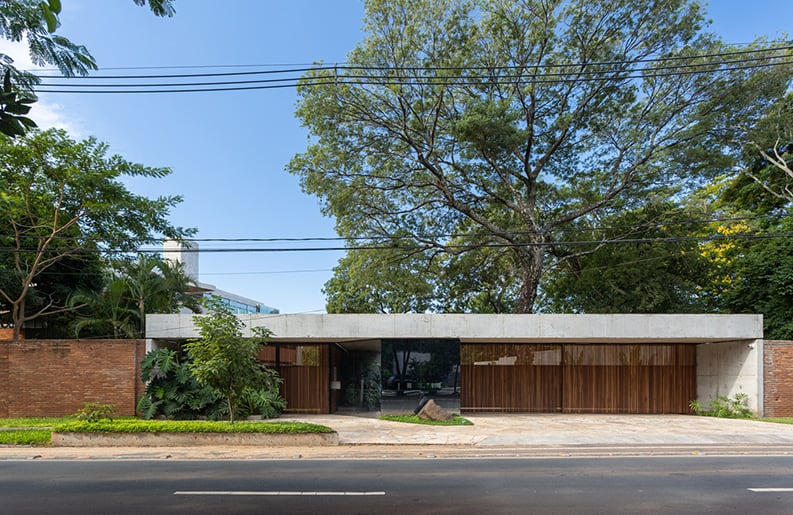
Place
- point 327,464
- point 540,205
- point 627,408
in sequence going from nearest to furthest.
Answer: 1. point 327,464
2. point 627,408
3. point 540,205

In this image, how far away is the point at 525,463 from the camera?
1066cm

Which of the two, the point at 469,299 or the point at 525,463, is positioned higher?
the point at 469,299

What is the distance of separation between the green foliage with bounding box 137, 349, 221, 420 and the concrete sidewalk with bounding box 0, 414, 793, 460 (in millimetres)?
3825

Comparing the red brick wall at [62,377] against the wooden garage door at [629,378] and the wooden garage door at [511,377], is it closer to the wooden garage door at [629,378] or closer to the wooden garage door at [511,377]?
the wooden garage door at [511,377]

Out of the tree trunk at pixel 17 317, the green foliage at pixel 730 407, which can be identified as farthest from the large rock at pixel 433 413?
the tree trunk at pixel 17 317

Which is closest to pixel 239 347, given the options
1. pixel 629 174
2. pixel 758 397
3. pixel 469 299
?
pixel 758 397

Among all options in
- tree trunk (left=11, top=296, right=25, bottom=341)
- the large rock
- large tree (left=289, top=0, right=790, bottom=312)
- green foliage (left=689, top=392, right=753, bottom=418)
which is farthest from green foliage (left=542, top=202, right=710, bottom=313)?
tree trunk (left=11, top=296, right=25, bottom=341)

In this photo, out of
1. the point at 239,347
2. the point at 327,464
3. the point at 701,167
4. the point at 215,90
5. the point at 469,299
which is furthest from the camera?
the point at 469,299

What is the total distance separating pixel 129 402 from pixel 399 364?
342 inches

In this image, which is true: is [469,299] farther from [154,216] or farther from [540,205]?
[154,216]

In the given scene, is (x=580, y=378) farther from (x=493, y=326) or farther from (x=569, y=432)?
(x=569, y=432)

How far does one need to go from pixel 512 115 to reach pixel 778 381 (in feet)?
44.3

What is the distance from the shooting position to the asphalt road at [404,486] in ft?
24.2

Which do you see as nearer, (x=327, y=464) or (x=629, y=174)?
(x=327, y=464)
